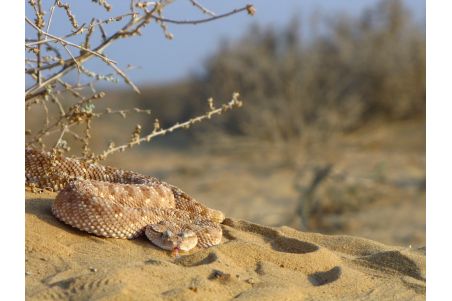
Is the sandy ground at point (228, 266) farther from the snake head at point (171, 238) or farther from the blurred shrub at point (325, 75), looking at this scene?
the blurred shrub at point (325, 75)

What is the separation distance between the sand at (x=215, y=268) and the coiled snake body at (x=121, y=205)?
0.07 metres

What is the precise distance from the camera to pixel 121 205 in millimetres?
4492

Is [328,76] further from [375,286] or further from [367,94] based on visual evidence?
[375,286]

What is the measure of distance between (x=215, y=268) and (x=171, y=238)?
1.37ft

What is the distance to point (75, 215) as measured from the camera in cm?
430

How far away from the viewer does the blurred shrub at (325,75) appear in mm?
18578

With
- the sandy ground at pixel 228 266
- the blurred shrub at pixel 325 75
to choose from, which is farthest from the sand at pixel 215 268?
the blurred shrub at pixel 325 75

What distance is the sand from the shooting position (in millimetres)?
3602

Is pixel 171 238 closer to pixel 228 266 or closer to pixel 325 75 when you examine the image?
pixel 228 266

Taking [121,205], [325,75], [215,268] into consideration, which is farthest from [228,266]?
[325,75]

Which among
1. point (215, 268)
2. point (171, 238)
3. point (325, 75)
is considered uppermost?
point (325, 75)

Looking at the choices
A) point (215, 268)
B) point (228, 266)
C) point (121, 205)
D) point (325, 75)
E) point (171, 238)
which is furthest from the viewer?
point (325, 75)

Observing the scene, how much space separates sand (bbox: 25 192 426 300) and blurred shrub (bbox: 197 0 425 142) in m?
13.0
